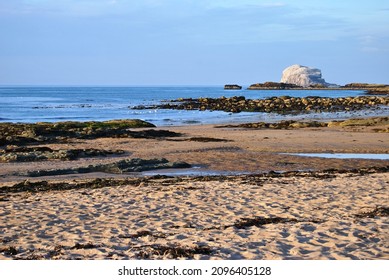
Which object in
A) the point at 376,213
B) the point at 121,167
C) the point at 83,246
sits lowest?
the point at 121,167

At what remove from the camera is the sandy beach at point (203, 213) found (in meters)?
8.01

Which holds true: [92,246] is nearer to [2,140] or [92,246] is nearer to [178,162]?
[178,162]

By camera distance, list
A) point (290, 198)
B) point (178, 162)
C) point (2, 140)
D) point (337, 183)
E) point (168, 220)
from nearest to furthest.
A: point (168, 220) → point (290, 198) → point (337, 183) → point (178, 162) → point (2, 140)

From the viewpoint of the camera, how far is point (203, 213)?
34.3 feet

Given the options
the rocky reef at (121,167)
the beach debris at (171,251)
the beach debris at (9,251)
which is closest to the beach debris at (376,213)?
the beach debris at (171,251)

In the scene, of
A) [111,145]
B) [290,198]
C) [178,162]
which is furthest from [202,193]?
[111,145]

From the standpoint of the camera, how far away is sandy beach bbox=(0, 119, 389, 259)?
26.3 ft

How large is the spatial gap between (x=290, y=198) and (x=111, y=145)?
1445cm

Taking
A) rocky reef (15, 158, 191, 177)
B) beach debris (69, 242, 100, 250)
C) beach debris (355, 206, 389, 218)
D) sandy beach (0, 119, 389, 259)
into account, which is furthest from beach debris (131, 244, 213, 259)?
rocky reef (15, 158, 191, 177)

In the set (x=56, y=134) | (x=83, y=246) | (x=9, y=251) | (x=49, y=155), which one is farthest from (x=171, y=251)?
(x=56, y=134)

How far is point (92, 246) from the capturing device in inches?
322

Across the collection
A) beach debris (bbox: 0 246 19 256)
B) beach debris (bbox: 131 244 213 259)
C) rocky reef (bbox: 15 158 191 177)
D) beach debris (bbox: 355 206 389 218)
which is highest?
beach debris (bbox: 355 206 389 218)

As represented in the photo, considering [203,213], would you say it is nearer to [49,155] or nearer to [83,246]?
[83,246]

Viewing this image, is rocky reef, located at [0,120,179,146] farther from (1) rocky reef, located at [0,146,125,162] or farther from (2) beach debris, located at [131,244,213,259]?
(2) beach debris, located at [131,244,213,259]
